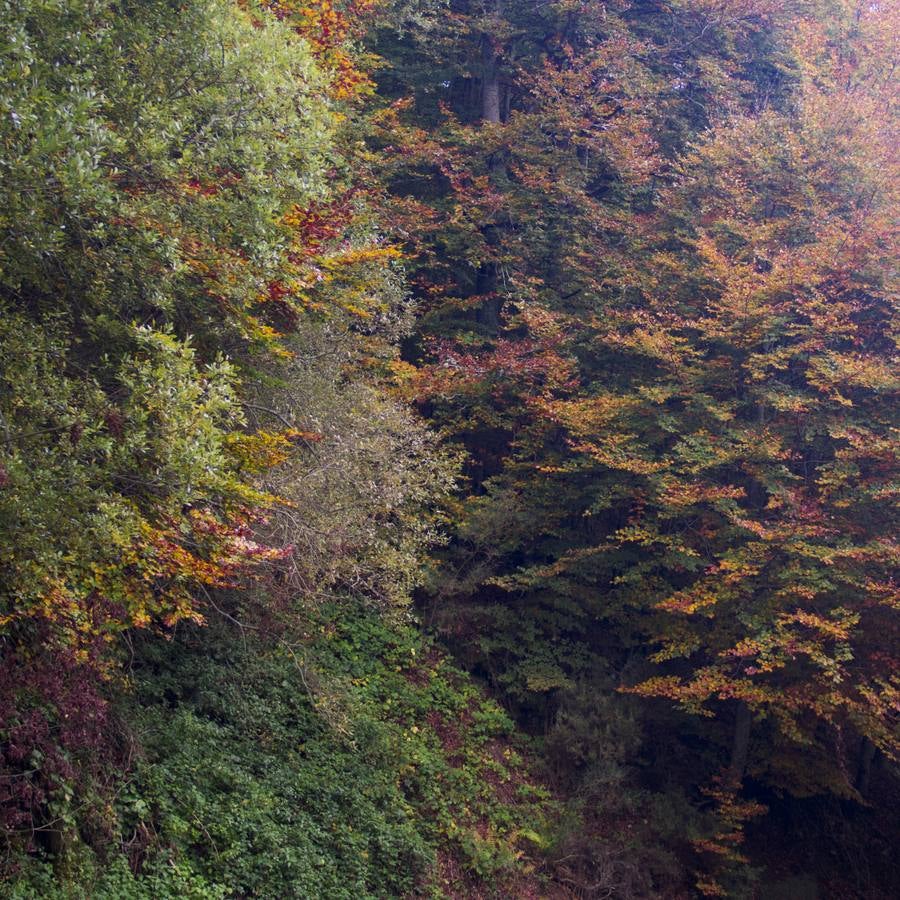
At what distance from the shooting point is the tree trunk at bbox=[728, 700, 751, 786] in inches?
496

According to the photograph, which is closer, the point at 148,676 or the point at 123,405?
the point at 123,405

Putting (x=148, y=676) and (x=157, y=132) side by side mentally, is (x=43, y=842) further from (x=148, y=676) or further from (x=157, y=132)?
(x=157, y=132)

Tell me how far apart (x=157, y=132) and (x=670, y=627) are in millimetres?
9345

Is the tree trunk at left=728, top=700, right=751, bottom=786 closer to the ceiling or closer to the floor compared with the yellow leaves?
closer to the floor

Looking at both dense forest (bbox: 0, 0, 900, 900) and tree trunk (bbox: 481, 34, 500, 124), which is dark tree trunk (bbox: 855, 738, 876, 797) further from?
tree trunk (bbox: 481, 34, 500, 124)

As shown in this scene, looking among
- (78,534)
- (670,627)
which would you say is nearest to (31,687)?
(78,534)

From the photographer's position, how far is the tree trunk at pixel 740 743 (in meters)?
12.6

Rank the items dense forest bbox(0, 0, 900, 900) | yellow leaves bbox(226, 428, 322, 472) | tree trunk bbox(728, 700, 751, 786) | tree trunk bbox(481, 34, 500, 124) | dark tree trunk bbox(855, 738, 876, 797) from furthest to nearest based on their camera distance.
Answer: tree trunk bbox(481, 34, 500, 124)
dark tree trunk bbox(855, 738, 876, 797)
tree trunk bbox(728, 700, 751, 786)
yellow leaves bbox(226, 428, 322, 472)
dense forest bbox(0, 0, 900, 900)

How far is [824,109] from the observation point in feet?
44.0

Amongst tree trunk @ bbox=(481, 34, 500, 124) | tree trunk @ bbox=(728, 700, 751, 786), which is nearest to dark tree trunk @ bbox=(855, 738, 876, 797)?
tree trunk @ bbox=(728, 700, 751, 786)

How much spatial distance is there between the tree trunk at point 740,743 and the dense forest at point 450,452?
12 cm

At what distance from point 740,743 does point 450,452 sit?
628cm

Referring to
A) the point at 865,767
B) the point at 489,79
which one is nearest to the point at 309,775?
the point at 865,767

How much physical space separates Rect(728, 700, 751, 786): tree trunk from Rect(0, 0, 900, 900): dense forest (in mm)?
118
